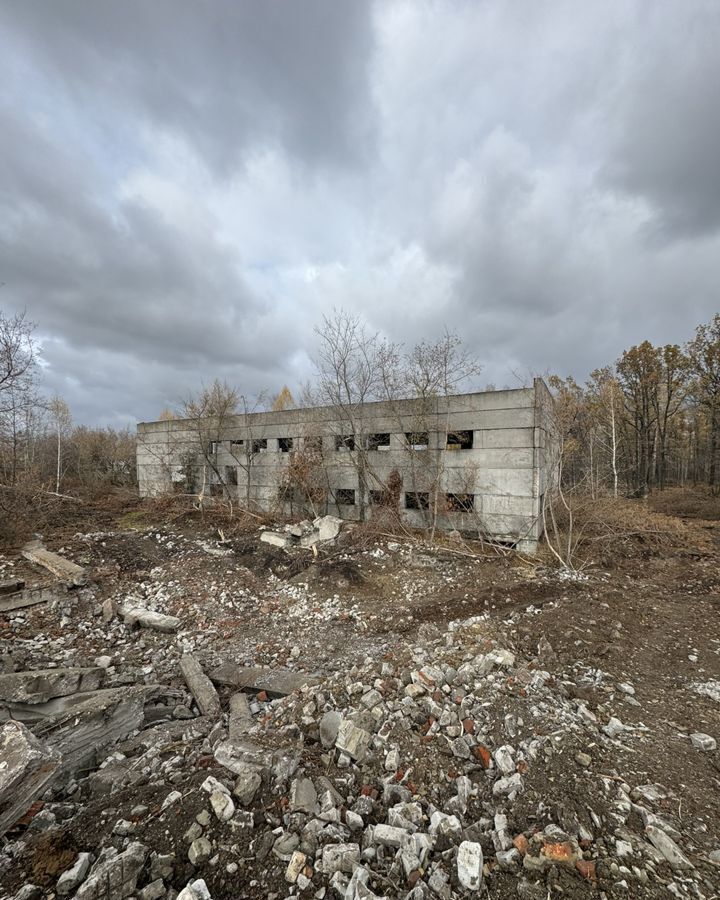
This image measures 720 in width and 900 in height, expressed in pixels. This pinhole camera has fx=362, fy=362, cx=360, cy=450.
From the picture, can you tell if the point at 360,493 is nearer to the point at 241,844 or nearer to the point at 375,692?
the point at 375,692

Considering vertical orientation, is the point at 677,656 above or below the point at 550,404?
below

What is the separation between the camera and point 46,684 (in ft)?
13.2

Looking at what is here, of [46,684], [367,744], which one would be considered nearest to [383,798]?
[367,744]

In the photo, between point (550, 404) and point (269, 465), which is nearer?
point (550, 404)

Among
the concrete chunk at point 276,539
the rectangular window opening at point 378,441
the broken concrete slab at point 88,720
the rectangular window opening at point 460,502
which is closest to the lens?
the broken concrete slab at point 88,720

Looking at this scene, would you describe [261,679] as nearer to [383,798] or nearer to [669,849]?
[383,798]

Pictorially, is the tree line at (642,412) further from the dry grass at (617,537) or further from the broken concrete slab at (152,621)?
the broken concrete slab at (152,621)

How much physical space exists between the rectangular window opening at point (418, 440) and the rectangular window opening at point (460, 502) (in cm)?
168

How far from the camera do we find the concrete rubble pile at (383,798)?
1989 millimetres

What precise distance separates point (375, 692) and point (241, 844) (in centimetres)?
158

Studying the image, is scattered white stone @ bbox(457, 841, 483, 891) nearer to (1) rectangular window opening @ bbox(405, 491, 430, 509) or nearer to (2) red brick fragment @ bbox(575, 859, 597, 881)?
(2) red brick fragment @ bbox(575, 859, 597, 881)

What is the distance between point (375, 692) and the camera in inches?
139

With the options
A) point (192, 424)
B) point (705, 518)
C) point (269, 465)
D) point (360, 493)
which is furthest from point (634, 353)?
point (192, 424)

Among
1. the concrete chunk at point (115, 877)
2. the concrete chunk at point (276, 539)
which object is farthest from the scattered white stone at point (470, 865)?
the concrete chunk at point (276, 539)
